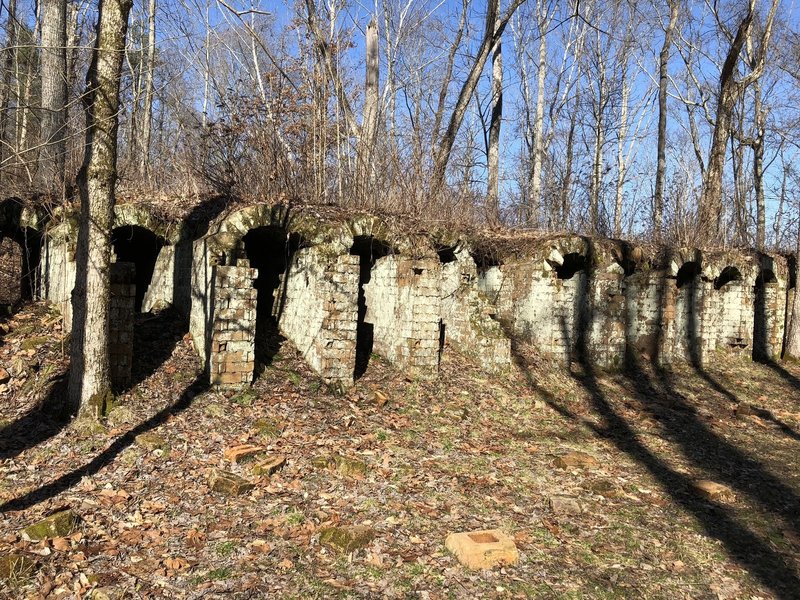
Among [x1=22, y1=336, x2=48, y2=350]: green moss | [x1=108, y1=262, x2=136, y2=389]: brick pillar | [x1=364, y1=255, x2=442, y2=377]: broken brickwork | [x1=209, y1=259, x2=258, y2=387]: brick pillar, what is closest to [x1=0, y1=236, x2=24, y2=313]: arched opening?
[x1=22, y1=336, x2=48, y2=350]: green moss

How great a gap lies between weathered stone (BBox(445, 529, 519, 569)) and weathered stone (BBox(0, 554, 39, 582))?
332 centimetres

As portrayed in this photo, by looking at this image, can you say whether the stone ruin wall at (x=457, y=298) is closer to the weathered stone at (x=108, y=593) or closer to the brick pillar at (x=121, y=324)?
the brick pillar at (x=121, y=324)

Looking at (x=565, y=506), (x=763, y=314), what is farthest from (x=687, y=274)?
(x=565, y=506)

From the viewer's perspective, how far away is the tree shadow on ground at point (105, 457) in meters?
5.64

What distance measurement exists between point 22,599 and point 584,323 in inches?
461

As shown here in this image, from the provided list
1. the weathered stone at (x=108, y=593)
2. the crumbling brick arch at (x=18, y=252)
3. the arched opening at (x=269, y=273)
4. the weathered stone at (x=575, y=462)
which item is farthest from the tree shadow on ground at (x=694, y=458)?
the crumbling brick arch at (x=18, y=252)

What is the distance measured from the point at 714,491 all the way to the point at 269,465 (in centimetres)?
511

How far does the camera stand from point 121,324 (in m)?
7.93

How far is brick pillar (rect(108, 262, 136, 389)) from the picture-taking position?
25.7ft

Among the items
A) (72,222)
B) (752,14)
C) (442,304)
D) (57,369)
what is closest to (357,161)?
(442,304)

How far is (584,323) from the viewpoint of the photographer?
1355 cm

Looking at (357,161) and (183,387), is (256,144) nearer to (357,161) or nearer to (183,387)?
(357,161)

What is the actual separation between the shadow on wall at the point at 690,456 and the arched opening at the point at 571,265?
0.56m

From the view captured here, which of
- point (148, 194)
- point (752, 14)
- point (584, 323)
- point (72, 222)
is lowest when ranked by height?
point (584, 323)
